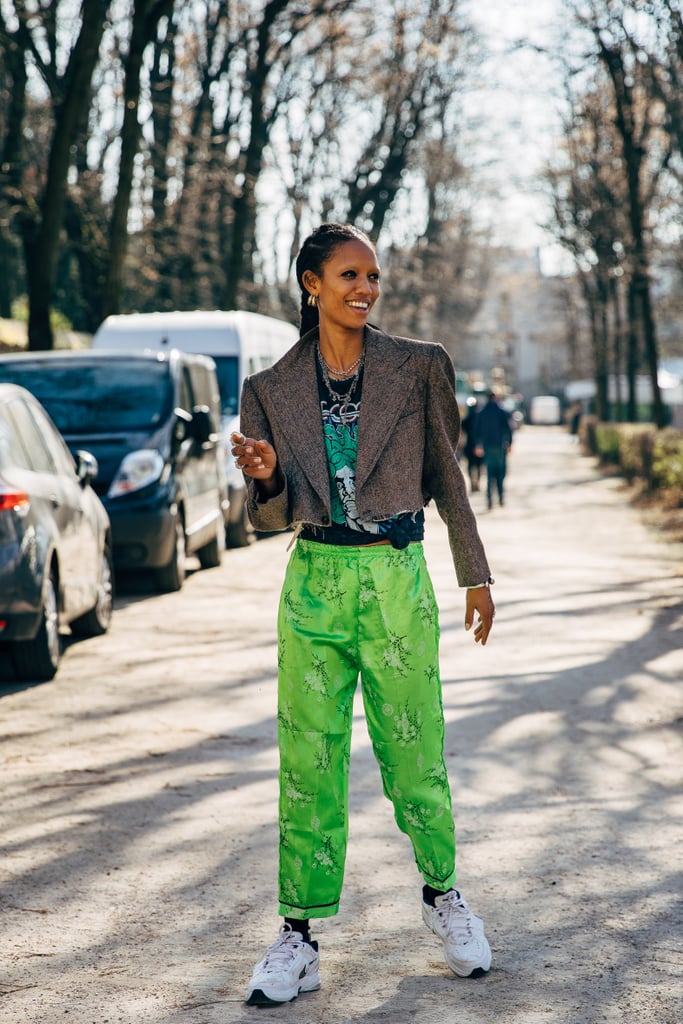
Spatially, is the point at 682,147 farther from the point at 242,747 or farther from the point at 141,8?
the point at 242,747

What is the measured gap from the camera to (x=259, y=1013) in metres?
3.68

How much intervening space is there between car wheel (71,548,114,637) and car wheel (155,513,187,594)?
2.04 m

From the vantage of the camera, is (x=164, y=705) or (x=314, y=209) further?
(x=314, y=209)

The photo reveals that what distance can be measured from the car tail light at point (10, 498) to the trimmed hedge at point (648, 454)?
12855mm

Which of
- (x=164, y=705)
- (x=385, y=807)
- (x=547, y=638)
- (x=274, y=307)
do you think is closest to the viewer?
(x=385, y=807)

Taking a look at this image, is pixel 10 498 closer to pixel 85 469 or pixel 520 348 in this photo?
pixel 85 469

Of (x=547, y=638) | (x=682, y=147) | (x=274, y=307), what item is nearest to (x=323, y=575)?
(x=547, y=638)

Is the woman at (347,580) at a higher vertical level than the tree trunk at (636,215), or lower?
lower

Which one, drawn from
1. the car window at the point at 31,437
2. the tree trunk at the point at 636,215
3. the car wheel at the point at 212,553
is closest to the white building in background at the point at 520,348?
the tree trunk at the point at 636,215

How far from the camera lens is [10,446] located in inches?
339

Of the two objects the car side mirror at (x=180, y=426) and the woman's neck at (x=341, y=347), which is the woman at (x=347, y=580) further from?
the car side mirror at (x=180, y=426)

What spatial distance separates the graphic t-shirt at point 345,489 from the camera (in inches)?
154

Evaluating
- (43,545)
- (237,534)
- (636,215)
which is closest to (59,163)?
(237,534)

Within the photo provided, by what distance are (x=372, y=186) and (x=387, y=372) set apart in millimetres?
32543
